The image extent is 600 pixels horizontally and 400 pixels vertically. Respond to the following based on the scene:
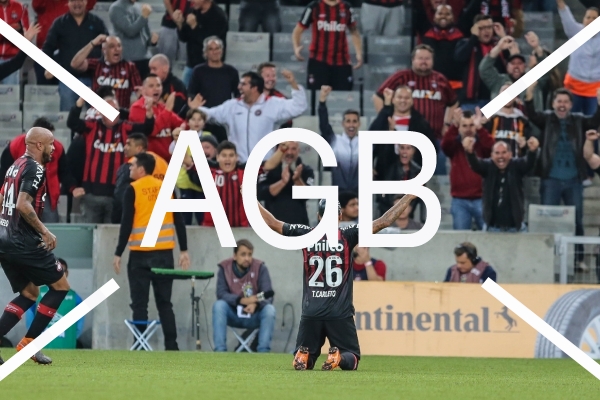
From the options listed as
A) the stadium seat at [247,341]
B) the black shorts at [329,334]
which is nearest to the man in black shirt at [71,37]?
the stadium seat at [247,341]

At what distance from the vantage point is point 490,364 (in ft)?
45.6

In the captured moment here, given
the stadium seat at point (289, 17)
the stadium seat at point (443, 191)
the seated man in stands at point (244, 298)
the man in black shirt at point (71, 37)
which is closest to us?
the seated man in stands at point (244, 298)

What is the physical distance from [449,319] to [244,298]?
2.66m

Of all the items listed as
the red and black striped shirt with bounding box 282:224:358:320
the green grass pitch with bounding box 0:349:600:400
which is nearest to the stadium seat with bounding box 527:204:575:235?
the green grass pitch with bounding box 0:349:600:400

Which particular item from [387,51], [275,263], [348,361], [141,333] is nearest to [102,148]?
[141,333]

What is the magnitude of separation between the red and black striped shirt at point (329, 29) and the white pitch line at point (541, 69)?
8.46 feet

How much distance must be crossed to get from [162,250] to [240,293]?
117 centimetres

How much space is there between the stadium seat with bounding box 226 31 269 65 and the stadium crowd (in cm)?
38

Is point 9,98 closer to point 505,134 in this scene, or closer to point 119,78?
point 119,78

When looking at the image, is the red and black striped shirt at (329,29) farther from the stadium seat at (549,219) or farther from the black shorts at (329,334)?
the black shorts at (329,334)

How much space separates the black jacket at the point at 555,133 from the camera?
17656mm

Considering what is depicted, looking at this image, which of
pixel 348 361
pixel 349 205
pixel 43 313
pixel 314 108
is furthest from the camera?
pixel 314 108

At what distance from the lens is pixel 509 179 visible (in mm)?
16891

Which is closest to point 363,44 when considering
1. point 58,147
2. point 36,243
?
point 58,147
